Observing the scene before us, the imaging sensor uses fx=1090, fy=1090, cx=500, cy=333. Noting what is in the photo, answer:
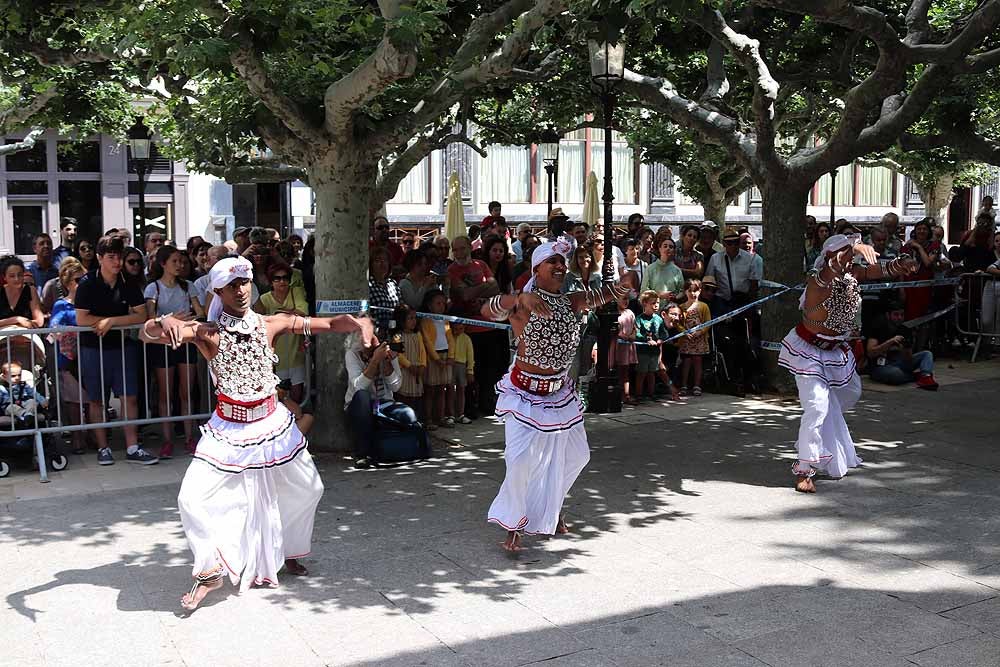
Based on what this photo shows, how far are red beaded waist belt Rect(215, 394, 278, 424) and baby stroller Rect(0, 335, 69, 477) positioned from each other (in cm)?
342

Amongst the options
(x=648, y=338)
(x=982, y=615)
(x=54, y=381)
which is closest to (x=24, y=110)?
(x=54, y=381)

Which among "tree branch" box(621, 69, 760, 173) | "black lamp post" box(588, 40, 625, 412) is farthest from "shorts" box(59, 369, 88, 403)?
"tree branch" box(621, 69, 760, 173)

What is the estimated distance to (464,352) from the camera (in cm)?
1115

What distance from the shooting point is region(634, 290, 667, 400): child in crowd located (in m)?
12.3

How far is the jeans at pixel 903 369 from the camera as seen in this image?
13.4 metres

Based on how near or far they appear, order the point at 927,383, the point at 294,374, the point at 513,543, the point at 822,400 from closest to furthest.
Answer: the point at 513,543
the point at 822,400
the point at 294,374
the point at 927,383

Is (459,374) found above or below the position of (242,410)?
below

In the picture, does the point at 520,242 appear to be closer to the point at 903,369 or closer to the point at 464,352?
the point at 464,352

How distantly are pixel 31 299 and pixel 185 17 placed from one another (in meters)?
3.15

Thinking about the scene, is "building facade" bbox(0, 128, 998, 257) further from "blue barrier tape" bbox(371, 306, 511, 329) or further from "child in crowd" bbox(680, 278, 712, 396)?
"blue barrier tape" bbox(371, 306, 511, 329)

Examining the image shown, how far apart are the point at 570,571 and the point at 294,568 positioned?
1.68 metres

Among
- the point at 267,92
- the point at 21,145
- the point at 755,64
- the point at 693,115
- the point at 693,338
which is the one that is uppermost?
the point at 21,145

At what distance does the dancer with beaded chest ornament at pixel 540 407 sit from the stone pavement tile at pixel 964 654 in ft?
8.15

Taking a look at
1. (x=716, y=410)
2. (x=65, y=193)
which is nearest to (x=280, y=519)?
(x=716, y=410)
